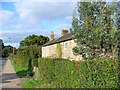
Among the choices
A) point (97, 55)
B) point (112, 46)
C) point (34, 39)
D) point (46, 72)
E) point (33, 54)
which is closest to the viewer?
point (112, 46)

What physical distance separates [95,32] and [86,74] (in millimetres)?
2037

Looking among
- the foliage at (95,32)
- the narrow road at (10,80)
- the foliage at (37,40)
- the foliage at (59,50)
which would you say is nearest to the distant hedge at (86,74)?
the foliage at (95,32)

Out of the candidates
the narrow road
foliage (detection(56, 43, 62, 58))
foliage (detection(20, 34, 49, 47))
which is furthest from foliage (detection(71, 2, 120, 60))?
foliage (detection(20, 34, 49, 47))

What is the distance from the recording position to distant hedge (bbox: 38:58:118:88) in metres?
5.39

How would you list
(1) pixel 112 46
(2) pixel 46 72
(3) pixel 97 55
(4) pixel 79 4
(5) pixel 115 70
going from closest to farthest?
(5) pixel 115 70 < (1) pixel 112 46 < (3) pixel 97 55 < (4) pixel 79 4 < (2) pixel 46 72

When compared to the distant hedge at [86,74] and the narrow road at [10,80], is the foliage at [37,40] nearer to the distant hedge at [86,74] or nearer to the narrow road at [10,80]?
the narrow road at [10,80]

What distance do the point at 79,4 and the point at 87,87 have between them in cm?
449

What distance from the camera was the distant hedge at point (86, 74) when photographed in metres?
5.39

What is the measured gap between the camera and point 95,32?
7188 millimetres

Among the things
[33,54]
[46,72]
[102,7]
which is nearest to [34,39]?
[33,54]

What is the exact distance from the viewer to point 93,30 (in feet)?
24.3

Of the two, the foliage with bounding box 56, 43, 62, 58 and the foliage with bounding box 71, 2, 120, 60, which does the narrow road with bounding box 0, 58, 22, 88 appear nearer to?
the foliage with bounding box 71, 2, 120, 60

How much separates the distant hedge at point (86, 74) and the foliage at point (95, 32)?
→ 43.2 inches

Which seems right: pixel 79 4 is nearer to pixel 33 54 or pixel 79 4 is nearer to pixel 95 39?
pixel 95 39
